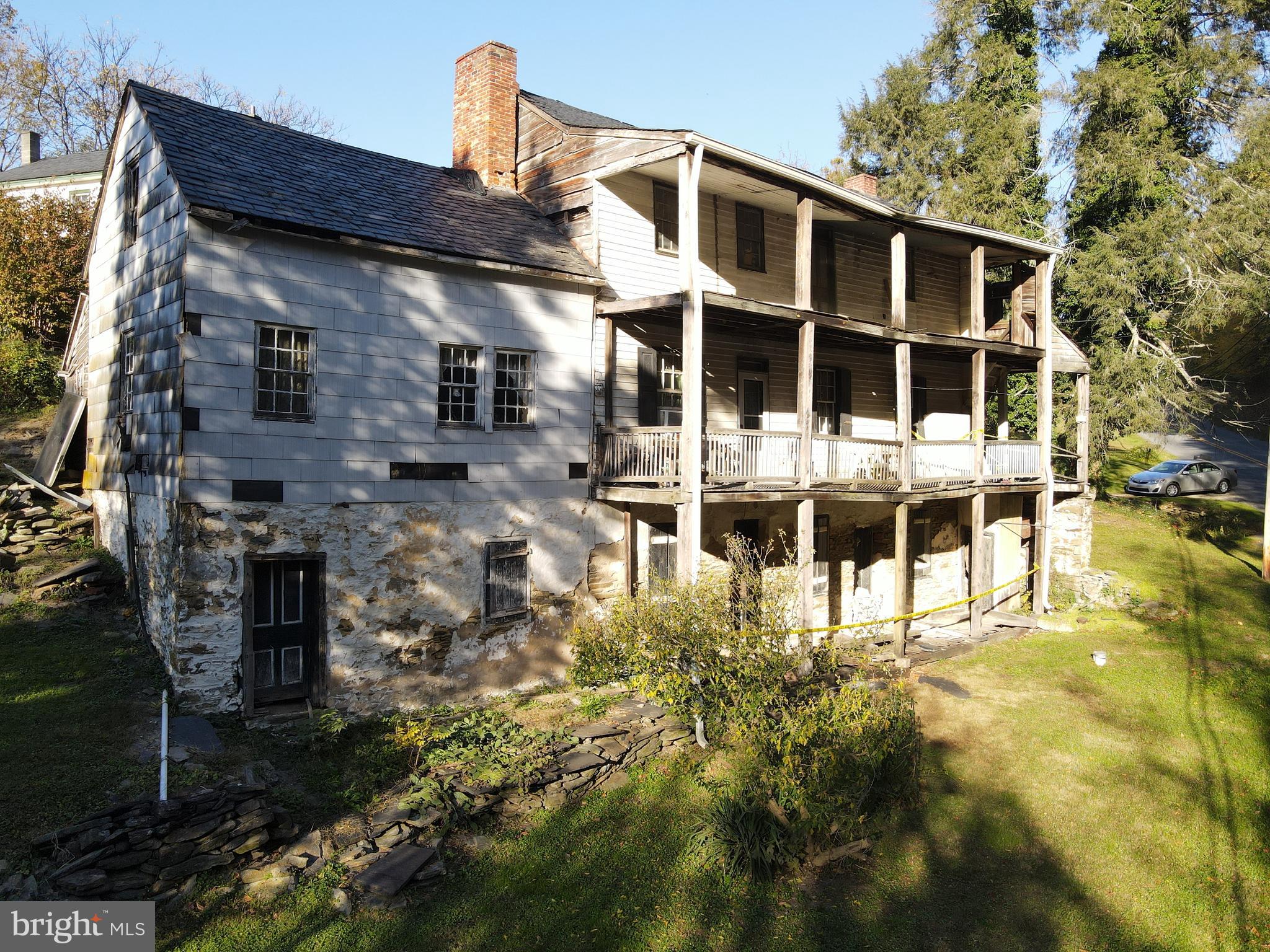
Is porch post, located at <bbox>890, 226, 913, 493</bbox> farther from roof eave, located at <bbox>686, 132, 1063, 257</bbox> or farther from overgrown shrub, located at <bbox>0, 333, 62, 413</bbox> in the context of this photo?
overgrown shrub, located at <bbox>0, 333, 62, 413</bbox>

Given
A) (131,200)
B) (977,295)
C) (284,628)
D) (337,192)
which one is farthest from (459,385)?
(977,295)

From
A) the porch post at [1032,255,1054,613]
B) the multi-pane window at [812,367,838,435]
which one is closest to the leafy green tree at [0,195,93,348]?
the multi-pane window at [812,367,838,435]

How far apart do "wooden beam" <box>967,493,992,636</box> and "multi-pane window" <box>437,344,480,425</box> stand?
38.0ft

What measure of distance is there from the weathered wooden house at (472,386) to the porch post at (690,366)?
42 millimetres

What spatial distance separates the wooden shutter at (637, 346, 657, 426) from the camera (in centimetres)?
1576

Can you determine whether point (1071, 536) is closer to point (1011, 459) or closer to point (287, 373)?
point (1011, 459)

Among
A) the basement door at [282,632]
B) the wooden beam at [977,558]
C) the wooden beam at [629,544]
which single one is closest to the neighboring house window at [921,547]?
the wooden beam at [977,558]

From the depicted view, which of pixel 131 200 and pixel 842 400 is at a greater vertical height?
pixel 131 200

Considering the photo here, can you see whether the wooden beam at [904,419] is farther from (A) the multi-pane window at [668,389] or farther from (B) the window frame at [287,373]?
(B) the window frame at [287,373]

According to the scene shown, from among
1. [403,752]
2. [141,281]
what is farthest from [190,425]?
[403,752]

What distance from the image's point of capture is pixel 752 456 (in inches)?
564

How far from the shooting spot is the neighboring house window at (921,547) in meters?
21.5

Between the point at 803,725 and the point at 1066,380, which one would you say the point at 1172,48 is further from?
the point at 803,725

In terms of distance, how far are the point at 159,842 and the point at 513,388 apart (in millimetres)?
8404
